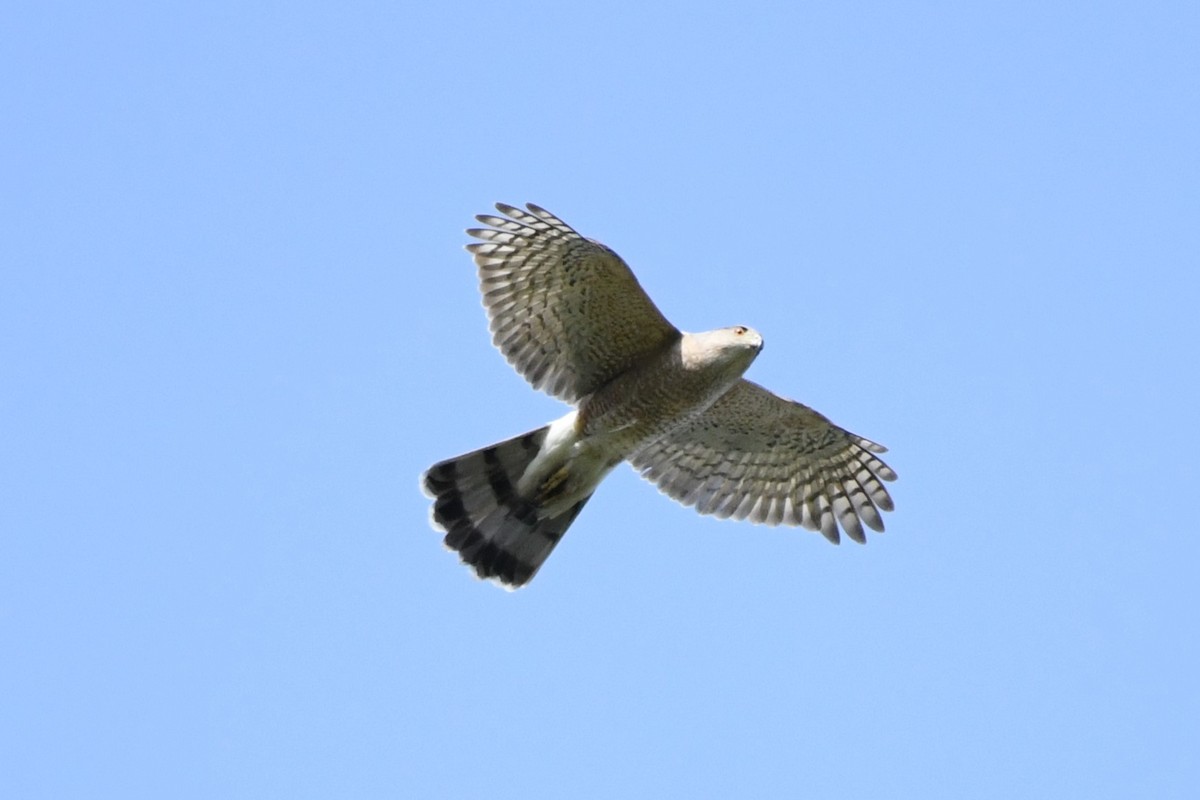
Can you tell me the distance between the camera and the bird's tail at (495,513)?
11.7m

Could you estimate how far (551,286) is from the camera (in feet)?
36.9

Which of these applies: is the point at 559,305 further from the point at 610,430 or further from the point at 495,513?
the point at 495,513

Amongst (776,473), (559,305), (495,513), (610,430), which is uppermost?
(559,305)

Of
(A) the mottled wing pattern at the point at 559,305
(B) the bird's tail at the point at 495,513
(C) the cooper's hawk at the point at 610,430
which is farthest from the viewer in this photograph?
(B) the bird's tail at the point at 495,513

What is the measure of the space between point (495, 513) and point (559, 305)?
1.48 metres

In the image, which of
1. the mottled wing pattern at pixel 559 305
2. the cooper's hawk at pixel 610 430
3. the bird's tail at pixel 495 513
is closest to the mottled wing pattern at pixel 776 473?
the cooper's hawk at pixel 610 430

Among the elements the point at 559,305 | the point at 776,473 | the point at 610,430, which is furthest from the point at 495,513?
the point at 776,473

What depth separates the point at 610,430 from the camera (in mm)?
11430

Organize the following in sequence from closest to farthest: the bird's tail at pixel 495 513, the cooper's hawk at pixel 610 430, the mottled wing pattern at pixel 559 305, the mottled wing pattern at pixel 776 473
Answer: the mottled wing pattern at pixel 559 305, the cooper's hawk at pixel 610 430, the bird's tail at pixel 495 513, the mottled wing pattern at pixel 776 473

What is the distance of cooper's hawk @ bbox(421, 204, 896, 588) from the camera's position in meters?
11.2

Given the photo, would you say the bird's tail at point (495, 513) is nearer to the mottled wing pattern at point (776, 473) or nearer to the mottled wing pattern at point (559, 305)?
the mottled wing pattern at point (559, 305)

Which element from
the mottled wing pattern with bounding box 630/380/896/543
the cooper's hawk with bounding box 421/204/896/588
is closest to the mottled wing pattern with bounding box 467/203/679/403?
the cooper's hawk with bounding box 421/204/896/588

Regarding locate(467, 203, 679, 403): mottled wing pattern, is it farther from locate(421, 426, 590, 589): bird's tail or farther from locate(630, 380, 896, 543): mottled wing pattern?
locate(630, 380, 896, 543): mottled wing pattern

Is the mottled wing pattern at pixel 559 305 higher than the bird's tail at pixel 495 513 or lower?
higher
